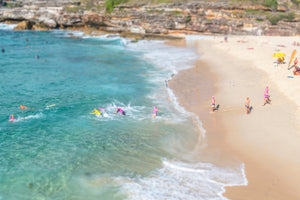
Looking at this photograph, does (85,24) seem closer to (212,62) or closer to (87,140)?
(212,62)

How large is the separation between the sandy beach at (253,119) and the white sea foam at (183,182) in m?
0.53

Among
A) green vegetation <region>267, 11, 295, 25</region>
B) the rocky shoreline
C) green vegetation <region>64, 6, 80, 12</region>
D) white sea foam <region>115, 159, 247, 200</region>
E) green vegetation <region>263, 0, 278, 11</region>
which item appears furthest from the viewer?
green vegetation <region>64, 6, 80, 12</region>

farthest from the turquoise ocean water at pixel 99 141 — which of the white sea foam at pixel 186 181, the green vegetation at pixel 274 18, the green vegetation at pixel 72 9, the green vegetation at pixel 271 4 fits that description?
the green vegetation at pixel 271 4

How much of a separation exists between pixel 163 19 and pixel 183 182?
56844 millimetres

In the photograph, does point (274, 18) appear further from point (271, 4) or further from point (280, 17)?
point (271, 4)

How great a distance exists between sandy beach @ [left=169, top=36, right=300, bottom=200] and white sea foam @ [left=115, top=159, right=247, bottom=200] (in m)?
0.53

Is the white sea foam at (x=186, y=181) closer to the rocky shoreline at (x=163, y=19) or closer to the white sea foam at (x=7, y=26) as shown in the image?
the rocky shoreline at (x=163, y=19)

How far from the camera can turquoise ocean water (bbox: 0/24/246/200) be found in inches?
399

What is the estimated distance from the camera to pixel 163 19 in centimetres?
6178

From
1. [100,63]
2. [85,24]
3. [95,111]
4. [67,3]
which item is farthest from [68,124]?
[67,3]

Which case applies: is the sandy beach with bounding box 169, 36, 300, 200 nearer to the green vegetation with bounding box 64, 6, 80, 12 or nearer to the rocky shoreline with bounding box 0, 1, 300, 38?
the rocky shoreline with bounding box 0, 1, 300, 38

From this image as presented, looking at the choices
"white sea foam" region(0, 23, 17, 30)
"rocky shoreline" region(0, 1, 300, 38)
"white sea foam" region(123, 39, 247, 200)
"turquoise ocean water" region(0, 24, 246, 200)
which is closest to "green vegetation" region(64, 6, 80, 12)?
"rocky shoreline" region(0, 1, 300, 38)

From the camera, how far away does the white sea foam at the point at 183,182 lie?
962 centimetres

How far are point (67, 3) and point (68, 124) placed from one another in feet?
242
